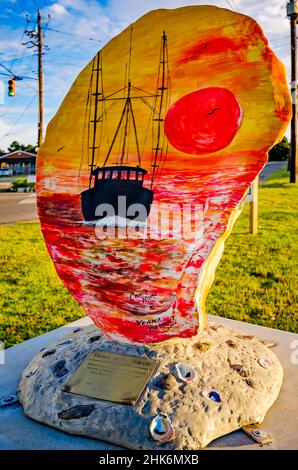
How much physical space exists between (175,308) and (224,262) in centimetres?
372

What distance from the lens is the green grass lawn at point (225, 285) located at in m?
4.16

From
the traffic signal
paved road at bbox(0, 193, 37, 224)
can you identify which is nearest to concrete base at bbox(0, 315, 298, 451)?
paved road at bbox(0, 193, 37, 224)

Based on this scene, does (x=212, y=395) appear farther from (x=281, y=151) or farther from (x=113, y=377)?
(x=281, y=151)

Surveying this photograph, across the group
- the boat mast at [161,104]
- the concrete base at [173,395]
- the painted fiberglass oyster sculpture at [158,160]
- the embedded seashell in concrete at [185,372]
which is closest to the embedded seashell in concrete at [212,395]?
the concrete base at [173,395]

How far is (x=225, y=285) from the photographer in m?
5.18

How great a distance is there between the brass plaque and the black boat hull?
0.81m

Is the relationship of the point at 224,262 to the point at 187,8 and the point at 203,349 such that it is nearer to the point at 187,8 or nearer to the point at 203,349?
the point at 203,349

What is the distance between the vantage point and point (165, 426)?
6.99ft

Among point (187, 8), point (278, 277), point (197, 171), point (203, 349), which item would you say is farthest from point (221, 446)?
point (278, 277)

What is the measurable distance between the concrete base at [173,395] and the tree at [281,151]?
26351mm

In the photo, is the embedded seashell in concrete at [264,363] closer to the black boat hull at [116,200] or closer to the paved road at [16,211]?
the black boat hull at [116,200]

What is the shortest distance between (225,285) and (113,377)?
298 centimetres
